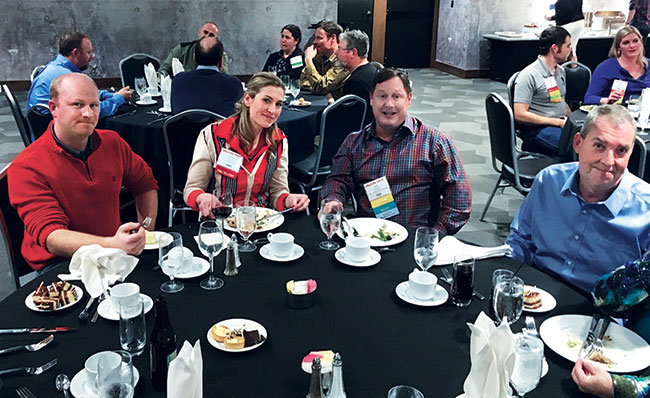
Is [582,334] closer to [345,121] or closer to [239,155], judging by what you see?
[239,155]

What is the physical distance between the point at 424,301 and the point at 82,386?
0.94 meters

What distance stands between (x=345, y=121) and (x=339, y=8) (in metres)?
7.97

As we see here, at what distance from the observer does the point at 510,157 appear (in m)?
3.83

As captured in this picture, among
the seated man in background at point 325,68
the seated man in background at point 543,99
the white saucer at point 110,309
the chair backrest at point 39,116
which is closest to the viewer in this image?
the white saucer at point 110,309

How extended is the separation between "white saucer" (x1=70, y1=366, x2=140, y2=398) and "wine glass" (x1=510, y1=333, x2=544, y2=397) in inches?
33.9

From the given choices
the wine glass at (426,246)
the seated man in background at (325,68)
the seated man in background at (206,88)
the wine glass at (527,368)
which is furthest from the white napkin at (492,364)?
the seated man in background at (325,68)

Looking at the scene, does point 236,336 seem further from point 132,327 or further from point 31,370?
point 31,370

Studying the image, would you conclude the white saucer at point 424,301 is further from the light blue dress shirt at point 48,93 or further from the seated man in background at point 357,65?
the light blue dress shirt at point 48,93

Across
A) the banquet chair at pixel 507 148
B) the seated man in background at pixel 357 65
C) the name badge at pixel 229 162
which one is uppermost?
the seated man in background at pixel 357 65

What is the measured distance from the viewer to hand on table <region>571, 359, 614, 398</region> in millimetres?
1268

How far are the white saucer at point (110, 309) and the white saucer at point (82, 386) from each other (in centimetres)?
26

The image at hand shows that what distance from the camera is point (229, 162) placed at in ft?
8.66

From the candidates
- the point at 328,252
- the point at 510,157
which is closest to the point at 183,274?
the point at 328,252

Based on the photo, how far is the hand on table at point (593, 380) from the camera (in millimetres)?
1268
